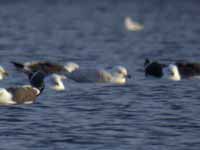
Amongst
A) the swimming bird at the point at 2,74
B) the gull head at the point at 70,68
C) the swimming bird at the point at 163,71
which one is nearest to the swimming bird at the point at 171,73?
the swimming bird at the point at 163,71

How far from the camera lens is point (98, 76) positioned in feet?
94.0

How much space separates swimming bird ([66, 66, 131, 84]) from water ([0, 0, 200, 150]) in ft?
0.99

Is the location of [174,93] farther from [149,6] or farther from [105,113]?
[149,6]

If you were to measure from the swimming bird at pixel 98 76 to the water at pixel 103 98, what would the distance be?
30cm

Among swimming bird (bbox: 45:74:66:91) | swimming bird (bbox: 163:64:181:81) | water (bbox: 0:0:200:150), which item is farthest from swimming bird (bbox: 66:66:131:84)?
swimming bird (bbox: 45:74:66:91)

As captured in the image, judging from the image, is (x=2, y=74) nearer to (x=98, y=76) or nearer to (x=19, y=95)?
(x=98, y=76)

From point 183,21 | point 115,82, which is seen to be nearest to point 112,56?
point 115,82

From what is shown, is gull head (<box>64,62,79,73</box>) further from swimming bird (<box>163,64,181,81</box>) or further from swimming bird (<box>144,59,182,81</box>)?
swimming bird (<box>163,64,181,81</box>)

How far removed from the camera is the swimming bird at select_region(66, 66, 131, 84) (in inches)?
1128

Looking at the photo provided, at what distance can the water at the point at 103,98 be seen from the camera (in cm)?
1967

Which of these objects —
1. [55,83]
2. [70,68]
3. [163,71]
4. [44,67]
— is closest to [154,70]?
[163,71]

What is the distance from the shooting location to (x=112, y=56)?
37844 millimetres

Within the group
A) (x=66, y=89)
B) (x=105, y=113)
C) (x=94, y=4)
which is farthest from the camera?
(x=94, y=4)

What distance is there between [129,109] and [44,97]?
2.86 meters
